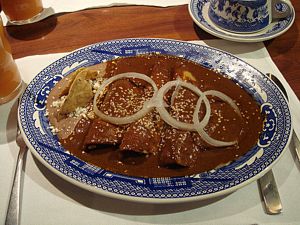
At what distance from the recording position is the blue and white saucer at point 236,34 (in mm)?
1723

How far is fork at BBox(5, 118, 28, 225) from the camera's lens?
3.45 feet

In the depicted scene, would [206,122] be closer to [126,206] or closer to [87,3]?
[126,206]

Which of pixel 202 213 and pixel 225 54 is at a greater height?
pixel 225 54

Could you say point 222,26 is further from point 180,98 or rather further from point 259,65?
point 180,98

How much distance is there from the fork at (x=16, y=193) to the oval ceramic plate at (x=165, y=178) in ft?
0.29

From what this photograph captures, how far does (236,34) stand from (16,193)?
130 centimetres

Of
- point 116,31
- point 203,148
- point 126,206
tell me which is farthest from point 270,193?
point 116,31

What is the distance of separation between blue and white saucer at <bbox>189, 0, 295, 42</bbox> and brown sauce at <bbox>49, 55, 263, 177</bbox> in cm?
35

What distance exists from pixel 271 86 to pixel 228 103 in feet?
0.66

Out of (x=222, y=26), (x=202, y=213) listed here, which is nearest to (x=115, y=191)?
(x=202, y=213)

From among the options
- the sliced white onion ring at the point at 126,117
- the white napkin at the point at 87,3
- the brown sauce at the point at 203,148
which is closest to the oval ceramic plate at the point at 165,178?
the brown sauce at the point at 203,148

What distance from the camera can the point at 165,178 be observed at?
3.64 ft

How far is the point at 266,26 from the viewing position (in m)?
1.80

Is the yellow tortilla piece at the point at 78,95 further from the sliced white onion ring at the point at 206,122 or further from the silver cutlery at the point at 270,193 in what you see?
the silver cutlery at the point at 270,193
